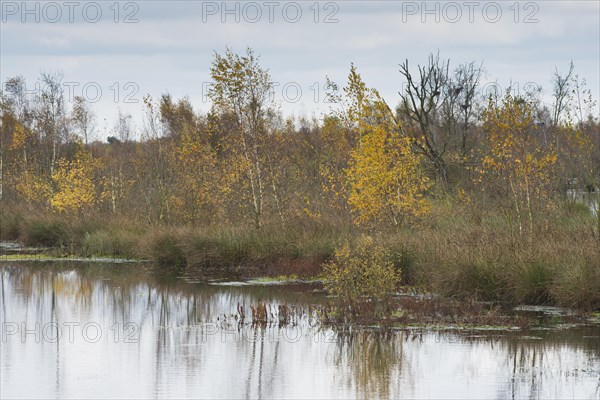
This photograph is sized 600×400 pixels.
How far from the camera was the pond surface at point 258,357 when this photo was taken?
1245cm

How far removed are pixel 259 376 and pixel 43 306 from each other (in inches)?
383

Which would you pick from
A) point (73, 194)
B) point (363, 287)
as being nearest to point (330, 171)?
point (73, 194)

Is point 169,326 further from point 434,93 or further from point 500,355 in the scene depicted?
point 434,93

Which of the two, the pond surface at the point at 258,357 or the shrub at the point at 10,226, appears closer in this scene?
the pond surface at the point at 258,357

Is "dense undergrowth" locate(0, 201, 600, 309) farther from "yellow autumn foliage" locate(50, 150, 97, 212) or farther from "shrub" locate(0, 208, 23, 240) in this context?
"yellow autumn foliage" locate(50, 150, 97, 212)

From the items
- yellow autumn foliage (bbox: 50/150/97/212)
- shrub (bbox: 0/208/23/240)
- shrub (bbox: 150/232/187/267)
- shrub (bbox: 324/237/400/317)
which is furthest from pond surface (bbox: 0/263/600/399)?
shrub (bbox: 0/208/23/240)

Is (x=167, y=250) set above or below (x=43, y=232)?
below

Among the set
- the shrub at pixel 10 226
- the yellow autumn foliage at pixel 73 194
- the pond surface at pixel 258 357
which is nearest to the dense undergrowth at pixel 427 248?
the shrub at pixel 10 226

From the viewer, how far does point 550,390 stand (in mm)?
12227

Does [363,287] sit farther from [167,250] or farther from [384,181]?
[167,250]

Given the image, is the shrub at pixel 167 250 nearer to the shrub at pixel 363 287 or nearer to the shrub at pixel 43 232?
the shrub at pixel 43 232

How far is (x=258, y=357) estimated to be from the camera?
582 inches

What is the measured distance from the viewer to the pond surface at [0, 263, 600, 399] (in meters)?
12.4

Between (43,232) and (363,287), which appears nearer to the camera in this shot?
(363,287)
